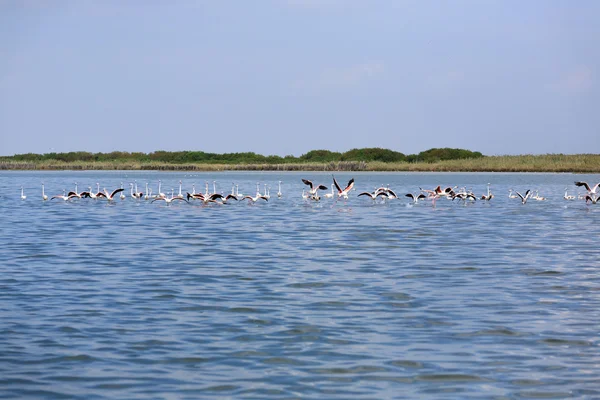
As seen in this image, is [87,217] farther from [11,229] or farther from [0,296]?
[0,296]

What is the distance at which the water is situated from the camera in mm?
8078

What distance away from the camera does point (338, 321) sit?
10688 mm

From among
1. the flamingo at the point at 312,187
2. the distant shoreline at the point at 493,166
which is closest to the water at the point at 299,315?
the flamingo at the point at 312,187

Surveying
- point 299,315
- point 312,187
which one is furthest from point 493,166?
point 299,315

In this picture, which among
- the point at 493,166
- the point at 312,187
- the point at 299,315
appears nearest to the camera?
the point at 299,315

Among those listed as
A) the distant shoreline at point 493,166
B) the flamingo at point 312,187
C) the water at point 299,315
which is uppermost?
the distant shoreline at point 493,166

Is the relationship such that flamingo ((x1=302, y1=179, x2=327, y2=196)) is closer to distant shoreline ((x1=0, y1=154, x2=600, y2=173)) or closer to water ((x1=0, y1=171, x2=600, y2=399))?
water ((x1=0, y1=171, x2=600, y2=399))

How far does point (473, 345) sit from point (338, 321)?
1.84m

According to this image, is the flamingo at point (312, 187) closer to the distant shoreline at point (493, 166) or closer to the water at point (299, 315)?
the water at point (299, 315)

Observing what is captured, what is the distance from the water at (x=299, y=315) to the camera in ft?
26.5

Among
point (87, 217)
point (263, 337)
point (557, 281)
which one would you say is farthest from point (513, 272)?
point (87, 217)

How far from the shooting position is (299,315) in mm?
11109

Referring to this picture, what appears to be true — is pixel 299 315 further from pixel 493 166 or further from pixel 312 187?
pixel 493 166

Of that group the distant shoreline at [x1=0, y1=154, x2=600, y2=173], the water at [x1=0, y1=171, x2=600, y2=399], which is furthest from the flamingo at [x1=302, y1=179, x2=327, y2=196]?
the distant shoreline at [x1=0, y1=154, x2=600, y2=173]
